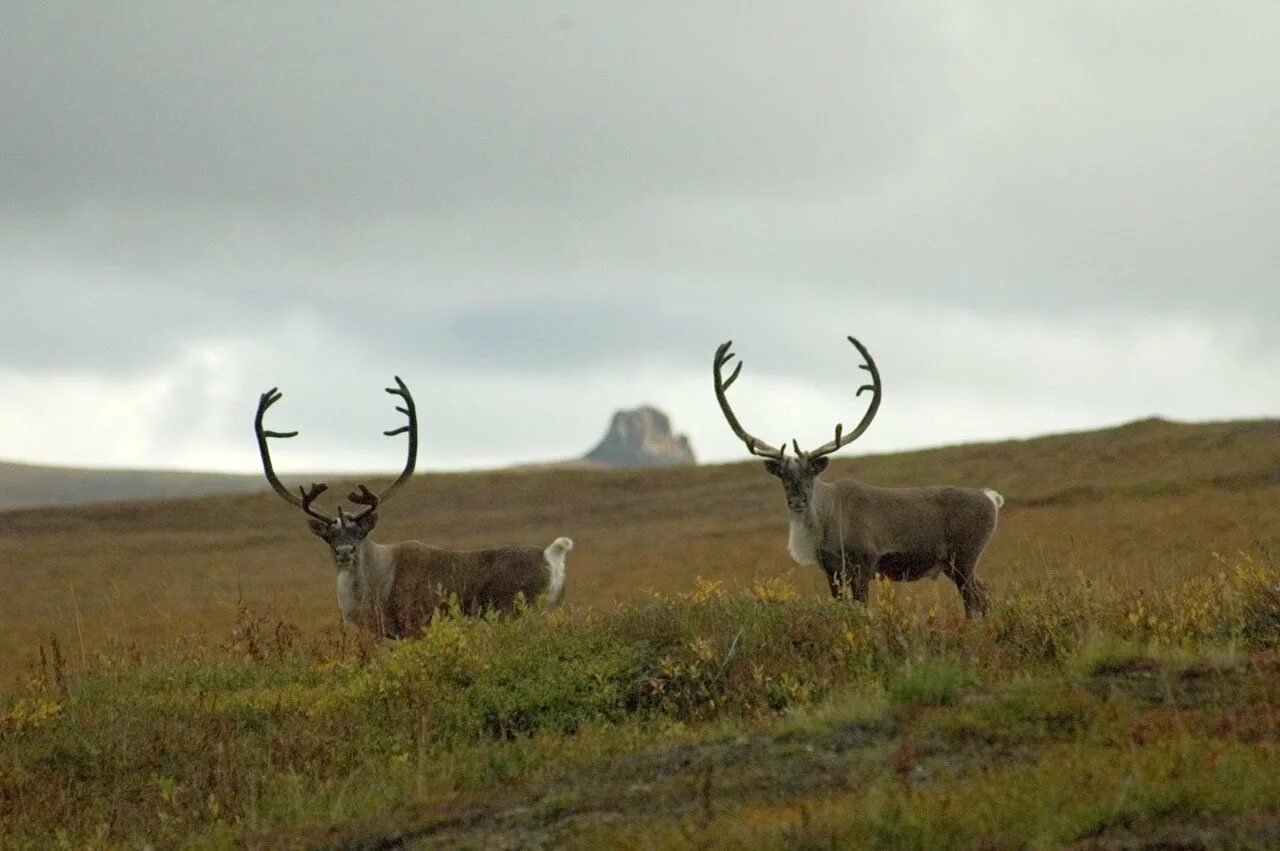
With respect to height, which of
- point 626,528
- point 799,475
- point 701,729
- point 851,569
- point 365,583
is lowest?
point 701,729

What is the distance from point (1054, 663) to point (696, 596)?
2730 mm

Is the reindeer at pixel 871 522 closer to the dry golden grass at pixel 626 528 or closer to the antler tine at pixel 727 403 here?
the antler tine at pixel 727 403

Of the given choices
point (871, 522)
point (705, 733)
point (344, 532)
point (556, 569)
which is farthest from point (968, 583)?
point (705, 733)

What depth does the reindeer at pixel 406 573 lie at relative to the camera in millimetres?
13469

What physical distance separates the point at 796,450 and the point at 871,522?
91 cm

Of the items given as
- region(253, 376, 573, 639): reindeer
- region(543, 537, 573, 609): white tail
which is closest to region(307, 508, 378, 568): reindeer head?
region(253, 376, 573, 639): reindeer

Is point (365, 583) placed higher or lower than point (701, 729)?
higher

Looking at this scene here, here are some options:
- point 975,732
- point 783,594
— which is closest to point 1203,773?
point 975,732

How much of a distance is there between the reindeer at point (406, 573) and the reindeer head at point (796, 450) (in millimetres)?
1830

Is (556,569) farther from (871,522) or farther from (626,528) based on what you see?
(626,528)

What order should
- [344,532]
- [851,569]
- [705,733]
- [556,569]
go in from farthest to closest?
[556,569] < [344,532] < [851,569] < [705,733]

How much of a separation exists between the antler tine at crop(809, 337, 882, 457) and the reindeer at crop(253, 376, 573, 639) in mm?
2322

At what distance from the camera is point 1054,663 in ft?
28.1

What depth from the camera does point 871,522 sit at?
44.5 ft
